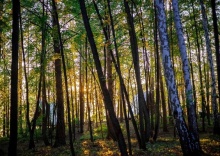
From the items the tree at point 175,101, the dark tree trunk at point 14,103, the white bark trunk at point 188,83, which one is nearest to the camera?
the dark tree trunk at point 14,103

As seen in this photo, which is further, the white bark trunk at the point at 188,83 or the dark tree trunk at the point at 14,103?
the white bark trunk at the point at 188,83

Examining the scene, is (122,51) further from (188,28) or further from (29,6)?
(29,6)

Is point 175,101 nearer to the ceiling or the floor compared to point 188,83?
nearer to the floor

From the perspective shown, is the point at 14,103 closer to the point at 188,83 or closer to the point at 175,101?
the point at 175,101

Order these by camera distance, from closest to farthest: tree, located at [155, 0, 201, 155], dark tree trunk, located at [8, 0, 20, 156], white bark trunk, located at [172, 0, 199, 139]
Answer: dark tree trunk, located at [8, 0, 20, 156]
tree, located at [155, 0, 201, 155]
white bark trunk, located at [172, 0, 199, 139]

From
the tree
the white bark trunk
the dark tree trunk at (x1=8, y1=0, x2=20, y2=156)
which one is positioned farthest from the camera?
the white bark trunk

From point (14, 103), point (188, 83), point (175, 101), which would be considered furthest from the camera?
point (188, 83)

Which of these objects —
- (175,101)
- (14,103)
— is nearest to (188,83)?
(175,101)

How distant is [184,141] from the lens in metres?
7.16

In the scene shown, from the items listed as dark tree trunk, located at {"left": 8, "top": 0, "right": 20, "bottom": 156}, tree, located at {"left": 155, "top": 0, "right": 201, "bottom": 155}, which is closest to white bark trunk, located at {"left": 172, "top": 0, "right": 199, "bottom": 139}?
tree, located at {"left": 155, "top": 0, "right": 201, "bottom": 155}

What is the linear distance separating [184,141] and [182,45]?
4759 mm

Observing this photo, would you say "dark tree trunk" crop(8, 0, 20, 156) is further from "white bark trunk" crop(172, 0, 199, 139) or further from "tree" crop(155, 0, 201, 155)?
"white bark trunk" crop(172, 0, 199, 139)

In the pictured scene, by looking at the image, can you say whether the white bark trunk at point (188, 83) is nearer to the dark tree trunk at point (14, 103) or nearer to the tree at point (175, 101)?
the tree at point (175, 101)

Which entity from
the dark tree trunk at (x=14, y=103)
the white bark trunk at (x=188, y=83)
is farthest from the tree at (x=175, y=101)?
the dark tree trunk at (x=14, y=103)
